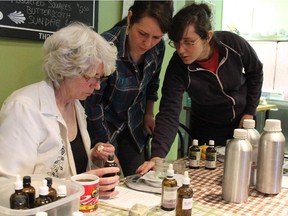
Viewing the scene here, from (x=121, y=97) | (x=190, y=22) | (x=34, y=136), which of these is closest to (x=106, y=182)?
(x=34, y=136)

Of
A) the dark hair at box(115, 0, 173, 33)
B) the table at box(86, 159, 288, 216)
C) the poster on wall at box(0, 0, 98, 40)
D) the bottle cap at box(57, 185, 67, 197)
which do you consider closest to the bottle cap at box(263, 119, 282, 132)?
the table at box(86, 159, 288, 216)

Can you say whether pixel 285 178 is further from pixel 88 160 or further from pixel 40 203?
pixel 40 203

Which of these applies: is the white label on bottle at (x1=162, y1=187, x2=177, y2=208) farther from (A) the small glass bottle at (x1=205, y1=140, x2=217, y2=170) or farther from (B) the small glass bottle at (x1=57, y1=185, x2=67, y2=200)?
(A) the small glass bottle at (x1=205, y1=140, x2=217, y2=170)

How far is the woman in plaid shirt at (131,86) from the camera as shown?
1.71 metres

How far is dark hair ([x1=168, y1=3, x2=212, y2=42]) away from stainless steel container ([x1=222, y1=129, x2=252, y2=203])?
674 mm

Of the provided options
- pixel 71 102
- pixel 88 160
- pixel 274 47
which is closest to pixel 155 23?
pixel 71 102

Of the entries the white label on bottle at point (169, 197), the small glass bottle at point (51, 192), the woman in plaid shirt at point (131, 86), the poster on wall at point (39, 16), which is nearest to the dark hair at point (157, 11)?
the woman in plaid shirt at point (131, 86)

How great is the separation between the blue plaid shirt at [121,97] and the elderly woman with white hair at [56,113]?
267mm

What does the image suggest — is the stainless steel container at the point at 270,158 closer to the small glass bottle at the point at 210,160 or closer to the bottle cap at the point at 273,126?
the bottle cap at the point at 273,126

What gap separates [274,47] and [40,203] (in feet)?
14.2

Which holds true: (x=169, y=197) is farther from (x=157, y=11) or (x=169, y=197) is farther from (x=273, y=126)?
(x=157, y=11)

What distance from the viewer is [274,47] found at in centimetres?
459

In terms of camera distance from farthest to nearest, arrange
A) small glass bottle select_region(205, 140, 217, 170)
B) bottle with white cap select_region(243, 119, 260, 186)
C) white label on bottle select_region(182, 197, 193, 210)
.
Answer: small glass bottle select_region(205, 140, 217, 170), bottle with white cap select_region(243, 119, 260, 186), white label on bottle select_region(182, 197, 193, 210)

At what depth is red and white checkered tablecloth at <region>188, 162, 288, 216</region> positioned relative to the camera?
1209 millimetres
